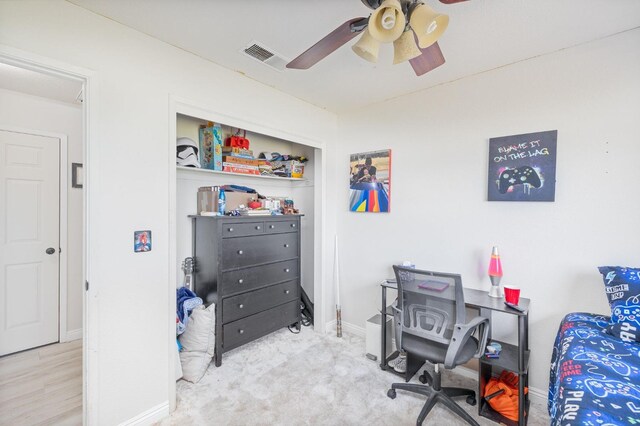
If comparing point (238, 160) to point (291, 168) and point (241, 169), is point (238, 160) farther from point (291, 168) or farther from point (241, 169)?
point (291, 168)

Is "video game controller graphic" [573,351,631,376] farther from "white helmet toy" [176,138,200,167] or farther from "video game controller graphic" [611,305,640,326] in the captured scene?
"white helmet toy" [176,138,200,167]

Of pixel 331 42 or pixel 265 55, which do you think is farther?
pixel 265 55

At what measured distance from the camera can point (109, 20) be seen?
5.43ft

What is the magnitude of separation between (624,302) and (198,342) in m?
2.77

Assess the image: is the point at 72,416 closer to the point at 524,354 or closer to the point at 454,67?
the point at 524,354

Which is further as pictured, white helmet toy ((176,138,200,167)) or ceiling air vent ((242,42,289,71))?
white helmet toy ((176,138,200,167))

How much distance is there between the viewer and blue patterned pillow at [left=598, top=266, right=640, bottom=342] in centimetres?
141

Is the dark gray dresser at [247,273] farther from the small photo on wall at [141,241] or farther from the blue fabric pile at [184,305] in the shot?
the small photo on wall at [141,241]

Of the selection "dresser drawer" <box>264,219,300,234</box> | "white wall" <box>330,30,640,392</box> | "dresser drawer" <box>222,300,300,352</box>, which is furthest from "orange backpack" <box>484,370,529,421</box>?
"dresser drawer" <box>264,219,300,234</box>

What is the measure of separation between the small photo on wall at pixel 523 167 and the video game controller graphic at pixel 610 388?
1230 mm

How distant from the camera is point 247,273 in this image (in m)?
2.61

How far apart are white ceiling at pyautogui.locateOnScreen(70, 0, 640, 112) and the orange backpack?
2.25 metres

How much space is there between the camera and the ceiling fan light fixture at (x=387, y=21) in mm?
1128

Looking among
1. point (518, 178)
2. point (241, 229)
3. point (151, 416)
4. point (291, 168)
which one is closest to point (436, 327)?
point (518, 178)
